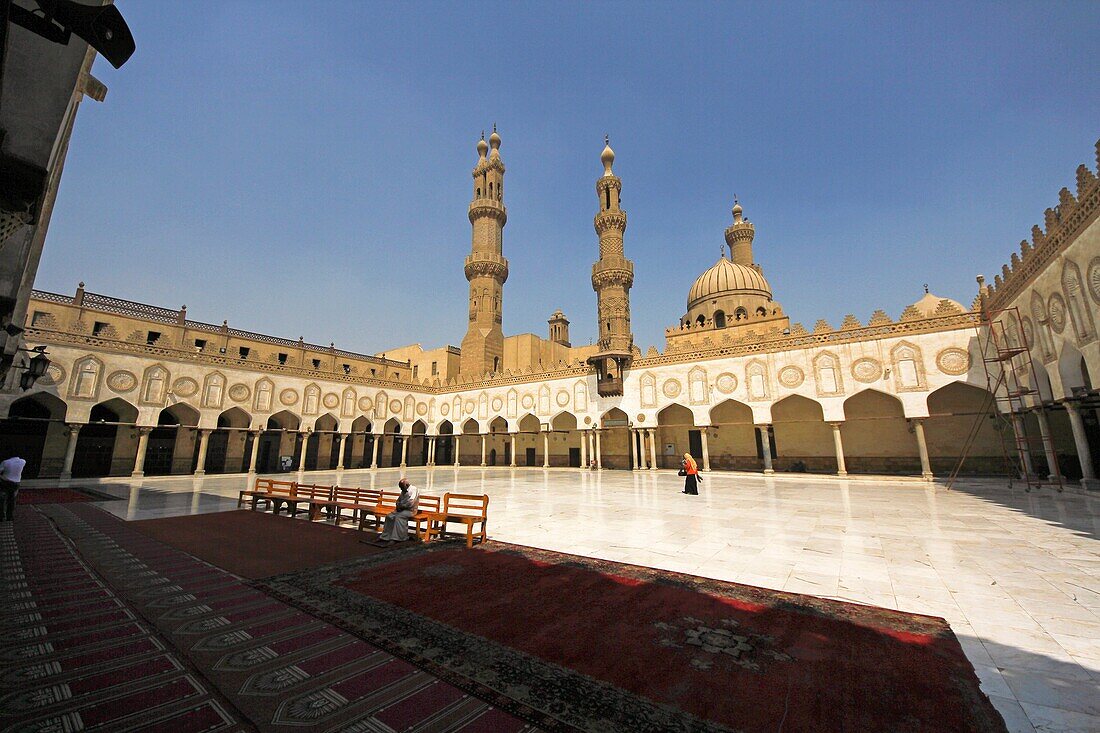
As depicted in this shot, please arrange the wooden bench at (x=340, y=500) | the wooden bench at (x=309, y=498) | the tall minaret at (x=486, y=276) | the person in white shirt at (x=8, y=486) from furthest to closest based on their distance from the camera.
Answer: the tall minaret at (x=486, y=276), the wooden bench at (x=309, y=498), the person in white shirt at (x=8, y=486), the wooden bench at (x=340, y=500)

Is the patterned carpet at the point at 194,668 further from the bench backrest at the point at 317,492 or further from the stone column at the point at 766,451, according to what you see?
the stone column at the point at 766,451

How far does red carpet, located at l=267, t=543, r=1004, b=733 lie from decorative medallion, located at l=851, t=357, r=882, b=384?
17.2m

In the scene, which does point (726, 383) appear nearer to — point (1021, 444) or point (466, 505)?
point (1021, 444)

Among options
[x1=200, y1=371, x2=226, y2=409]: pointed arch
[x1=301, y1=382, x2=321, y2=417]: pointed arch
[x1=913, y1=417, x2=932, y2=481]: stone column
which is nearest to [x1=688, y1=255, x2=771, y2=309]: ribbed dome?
[x1=913, y1=417, x2=932, y2=481]: stone column

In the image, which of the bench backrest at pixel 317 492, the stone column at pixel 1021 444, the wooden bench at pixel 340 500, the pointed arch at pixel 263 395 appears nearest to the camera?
the wooden bench at pixel 340 500

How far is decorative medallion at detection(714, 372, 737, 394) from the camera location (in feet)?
66.6

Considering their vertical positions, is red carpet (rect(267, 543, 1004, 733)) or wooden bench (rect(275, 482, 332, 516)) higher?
wooden bench (rect(275, 482, 332, 516))

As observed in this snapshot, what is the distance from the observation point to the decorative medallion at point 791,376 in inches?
Answer: 741

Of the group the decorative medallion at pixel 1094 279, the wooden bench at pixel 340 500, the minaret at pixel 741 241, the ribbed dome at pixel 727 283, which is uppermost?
the minaret at pixel 741 241

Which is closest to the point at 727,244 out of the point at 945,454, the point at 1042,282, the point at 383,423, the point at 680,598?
the point at 945,454

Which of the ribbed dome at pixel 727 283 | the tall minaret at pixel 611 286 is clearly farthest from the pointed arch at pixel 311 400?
the ribbed dome at pixel 727 283

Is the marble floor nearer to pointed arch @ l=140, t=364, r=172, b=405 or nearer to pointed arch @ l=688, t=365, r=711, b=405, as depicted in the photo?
pointed arch @ l=688, t=365, r=711, b=405

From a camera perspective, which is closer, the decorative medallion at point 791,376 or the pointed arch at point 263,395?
the decorative medallion at point 791,376

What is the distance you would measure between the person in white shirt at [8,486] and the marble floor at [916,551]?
1574 millimetres
